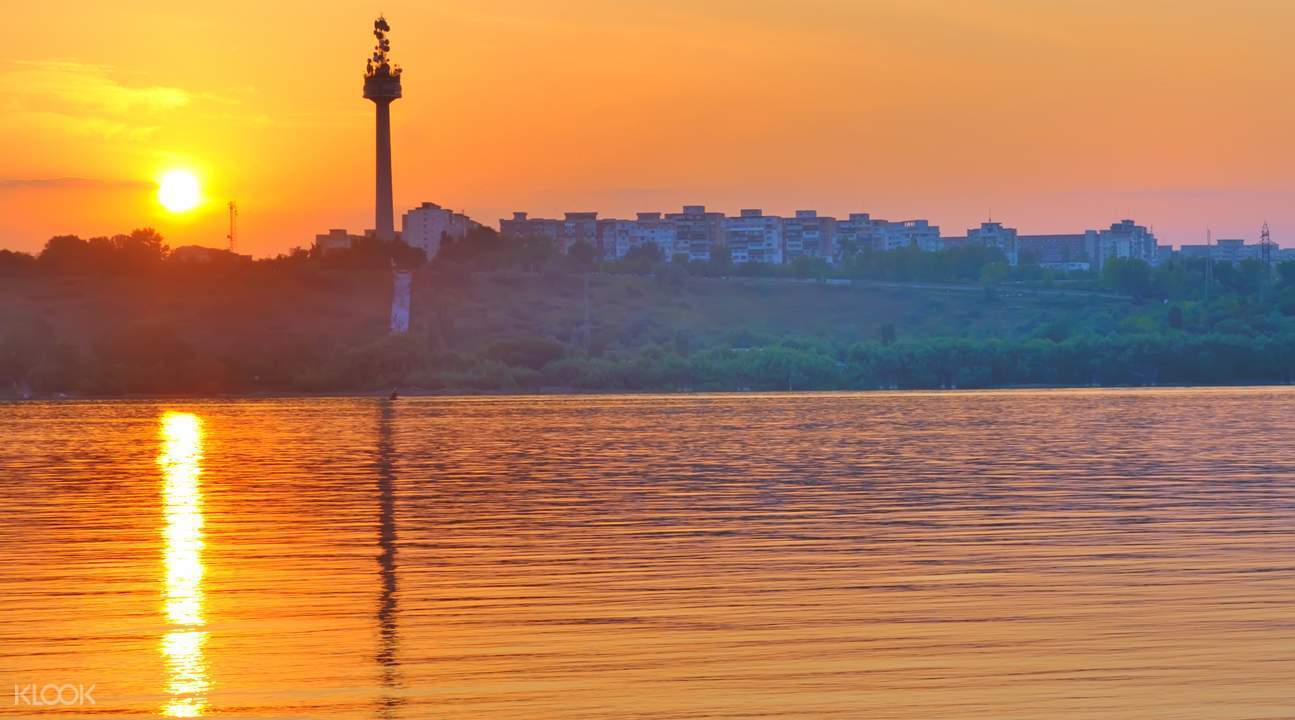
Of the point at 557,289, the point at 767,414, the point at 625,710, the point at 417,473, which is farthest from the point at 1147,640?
the point at 557,289

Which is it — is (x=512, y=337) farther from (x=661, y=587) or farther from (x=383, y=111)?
(x=661, y=587)

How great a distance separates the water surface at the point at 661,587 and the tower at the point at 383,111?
359 feet

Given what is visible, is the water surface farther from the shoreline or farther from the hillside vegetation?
the hillside vegetation

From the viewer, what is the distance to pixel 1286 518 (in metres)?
31.7

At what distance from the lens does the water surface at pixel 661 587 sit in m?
16.3

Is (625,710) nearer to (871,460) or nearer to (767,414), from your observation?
(871,460)

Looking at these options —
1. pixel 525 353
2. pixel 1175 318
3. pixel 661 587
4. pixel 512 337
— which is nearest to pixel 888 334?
pixel 1175 318

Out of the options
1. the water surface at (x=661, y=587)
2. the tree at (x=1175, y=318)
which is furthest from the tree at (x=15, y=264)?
the water surface at (x=661, y=587)

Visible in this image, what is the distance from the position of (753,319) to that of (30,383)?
79045 mm

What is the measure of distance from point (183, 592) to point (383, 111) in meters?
146

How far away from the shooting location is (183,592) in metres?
23.2

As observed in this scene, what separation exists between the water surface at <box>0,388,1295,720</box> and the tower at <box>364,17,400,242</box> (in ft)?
359

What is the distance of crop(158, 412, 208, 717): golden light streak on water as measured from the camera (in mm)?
16453

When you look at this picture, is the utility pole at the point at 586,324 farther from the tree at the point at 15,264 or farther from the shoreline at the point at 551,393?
the tree at the point at 15,264
